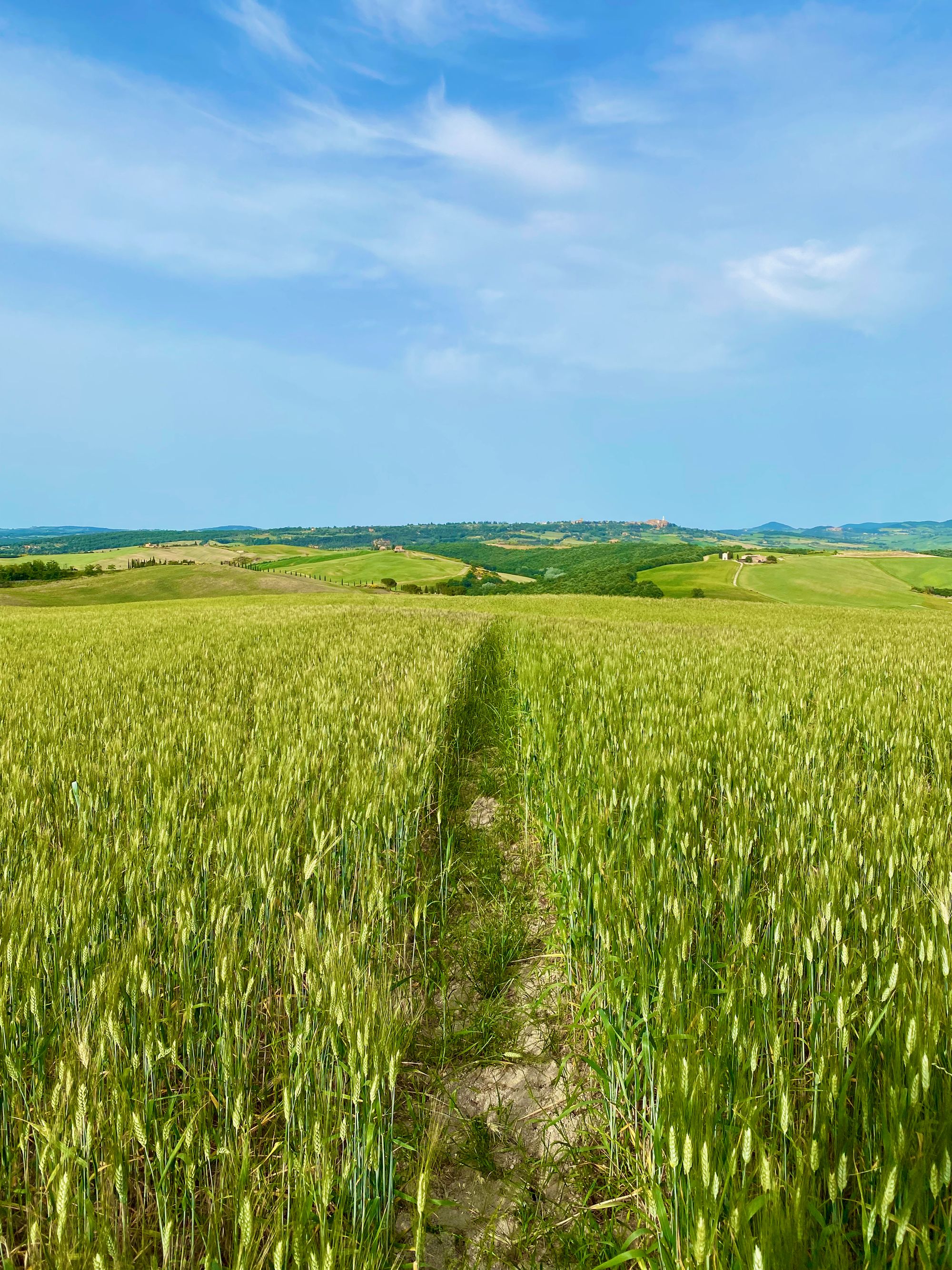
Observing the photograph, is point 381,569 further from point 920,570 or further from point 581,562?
point 920,570

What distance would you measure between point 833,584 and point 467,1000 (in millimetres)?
69404

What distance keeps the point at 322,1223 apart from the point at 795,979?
1641mm

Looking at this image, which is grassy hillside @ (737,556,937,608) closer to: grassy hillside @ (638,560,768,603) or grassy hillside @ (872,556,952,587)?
grassy hillside @ (872,556,952,587)

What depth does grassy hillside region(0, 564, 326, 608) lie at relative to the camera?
2195 inches

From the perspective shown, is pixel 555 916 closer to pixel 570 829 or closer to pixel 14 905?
pixel 570 829

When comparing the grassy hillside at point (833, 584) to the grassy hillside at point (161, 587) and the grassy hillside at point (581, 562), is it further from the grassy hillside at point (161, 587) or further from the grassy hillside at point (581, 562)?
the grassy hillside at point (161, 587)

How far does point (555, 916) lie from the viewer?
3.40 meters

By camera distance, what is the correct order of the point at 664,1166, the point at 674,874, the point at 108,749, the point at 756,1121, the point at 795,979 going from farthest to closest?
the point at 108,749
the point at 674,874
the point at 795,979
the point at 664,1166
the point at 756,1121

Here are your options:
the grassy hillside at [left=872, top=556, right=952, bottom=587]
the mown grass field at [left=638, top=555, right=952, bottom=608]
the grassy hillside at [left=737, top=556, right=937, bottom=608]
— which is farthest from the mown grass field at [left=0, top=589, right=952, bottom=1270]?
the grassy hillside at [left=872, top=556, right=952, bottom=587]

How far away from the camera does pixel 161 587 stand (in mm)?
61031

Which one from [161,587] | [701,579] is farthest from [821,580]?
[161,587]

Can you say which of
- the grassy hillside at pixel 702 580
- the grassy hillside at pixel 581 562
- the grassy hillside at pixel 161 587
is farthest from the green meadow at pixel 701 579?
the grassy hillside at pixel 161 587

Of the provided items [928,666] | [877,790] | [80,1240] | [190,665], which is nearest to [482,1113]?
[80,1240]

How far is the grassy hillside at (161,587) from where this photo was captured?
183ft
